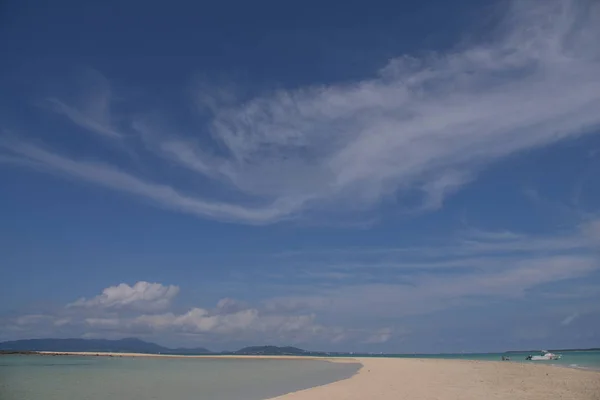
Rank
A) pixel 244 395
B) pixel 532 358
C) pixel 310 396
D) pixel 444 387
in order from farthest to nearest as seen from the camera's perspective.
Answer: pixel 532 358 < pixel 444 387 < pixel 244 395 < pixel 310 396

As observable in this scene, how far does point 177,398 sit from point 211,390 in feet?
13.4

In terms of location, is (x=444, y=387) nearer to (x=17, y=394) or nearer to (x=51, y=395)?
(x=51, y=395)

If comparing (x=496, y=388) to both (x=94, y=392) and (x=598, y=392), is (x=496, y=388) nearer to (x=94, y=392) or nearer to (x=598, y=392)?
(x=598, y=392)

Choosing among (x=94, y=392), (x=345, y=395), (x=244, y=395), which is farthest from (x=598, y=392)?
(x=94, y=392)

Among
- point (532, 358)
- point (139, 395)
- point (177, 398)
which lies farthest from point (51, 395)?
point (532, 358)

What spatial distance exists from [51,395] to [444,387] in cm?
2153

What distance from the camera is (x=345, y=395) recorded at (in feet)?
74.9

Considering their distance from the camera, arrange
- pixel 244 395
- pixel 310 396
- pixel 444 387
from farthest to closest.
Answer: pixel 444 387 < pixel 244 395 < pixel 310 396

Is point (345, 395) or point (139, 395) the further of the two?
point (139, 395)

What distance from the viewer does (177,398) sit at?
23.0 meters

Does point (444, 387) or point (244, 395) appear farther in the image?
point (444, 387)

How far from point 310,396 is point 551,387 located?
13.9 meters

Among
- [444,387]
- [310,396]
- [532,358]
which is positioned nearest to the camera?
[310,396]

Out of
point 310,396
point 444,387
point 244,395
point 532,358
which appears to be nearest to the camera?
point 310,396
